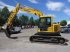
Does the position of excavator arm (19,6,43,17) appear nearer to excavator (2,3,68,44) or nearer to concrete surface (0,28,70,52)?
excavator (2,3,68,44)

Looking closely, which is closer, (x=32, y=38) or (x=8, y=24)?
(x=32, y=38)

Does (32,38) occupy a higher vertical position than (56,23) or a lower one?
lower

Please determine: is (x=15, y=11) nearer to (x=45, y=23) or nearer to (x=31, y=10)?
(x=31, y=10)

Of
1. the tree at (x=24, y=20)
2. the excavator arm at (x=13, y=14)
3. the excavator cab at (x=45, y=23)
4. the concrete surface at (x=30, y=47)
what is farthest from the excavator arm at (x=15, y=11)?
the tree at (x=24, y=20)

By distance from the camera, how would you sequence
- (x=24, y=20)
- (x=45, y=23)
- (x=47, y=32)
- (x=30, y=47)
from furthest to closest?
(x=24, y=20) < (x=45, y=23) < (x=47, y=32) < (x=30, y=47)

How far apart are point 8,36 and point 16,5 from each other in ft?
14.5

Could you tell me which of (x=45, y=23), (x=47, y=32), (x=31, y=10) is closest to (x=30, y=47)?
(x=47, y=32)

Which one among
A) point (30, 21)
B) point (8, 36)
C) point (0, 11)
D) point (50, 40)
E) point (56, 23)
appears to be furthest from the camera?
point (30, 21)

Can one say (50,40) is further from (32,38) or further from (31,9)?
(31,9)

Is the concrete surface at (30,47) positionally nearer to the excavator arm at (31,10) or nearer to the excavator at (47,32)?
the excavator at (47,32)

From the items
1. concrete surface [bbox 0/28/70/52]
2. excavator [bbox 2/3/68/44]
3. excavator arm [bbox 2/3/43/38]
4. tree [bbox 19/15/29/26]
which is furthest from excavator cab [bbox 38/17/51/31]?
tree [bbox 19/15/29/26]

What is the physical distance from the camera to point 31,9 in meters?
29.4

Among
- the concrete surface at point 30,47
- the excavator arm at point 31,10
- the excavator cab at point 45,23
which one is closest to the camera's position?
the concrete surface at point 30,47

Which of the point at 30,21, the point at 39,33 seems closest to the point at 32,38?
the point at 39,33
